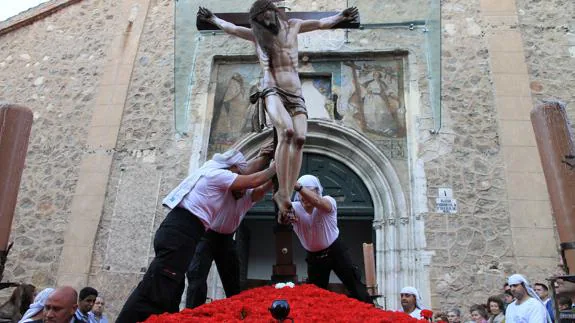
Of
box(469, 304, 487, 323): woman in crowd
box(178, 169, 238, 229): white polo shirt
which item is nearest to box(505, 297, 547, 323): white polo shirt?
box(469, 304, 487, 323): woman in crowd

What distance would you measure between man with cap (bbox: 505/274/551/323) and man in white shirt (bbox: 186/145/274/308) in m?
2.37

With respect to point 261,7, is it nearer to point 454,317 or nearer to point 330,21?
point 330,21

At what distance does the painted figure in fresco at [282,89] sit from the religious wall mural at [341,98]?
13.5ft

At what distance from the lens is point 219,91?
8336 millimetres

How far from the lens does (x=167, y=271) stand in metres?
2.74

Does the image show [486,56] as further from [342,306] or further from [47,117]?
[47,117]

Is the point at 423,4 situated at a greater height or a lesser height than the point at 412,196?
greater

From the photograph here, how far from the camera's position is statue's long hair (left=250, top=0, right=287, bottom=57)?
11.7 ft

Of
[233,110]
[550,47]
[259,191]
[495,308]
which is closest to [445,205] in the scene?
[495,308]

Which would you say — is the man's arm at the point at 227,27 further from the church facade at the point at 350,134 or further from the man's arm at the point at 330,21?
the church facade at the point at 350,134

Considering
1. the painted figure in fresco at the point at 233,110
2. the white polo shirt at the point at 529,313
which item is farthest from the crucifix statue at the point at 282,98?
the painted figure in fresco at the point at 233,110

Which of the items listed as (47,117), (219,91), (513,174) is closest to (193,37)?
(219,91)

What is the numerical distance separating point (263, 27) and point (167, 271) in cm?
192

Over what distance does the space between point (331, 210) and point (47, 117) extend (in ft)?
22.5
